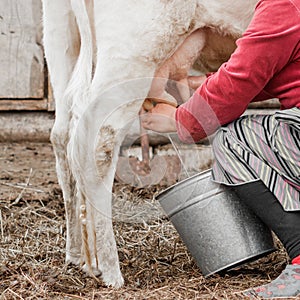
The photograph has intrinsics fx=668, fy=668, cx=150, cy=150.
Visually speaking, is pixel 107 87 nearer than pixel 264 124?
No

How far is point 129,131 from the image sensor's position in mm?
2475

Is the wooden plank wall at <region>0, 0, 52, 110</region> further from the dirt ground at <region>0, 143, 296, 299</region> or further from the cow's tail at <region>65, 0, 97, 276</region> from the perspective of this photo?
the cow's tail at <region>65, 0, 97, 276</region>

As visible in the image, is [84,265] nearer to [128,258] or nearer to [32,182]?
[128,258]

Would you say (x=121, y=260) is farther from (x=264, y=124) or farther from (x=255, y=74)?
(x=255, y=74)

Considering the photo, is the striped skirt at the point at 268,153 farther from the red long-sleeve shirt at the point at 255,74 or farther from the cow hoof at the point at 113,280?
the cow hoof at the point at 113,280

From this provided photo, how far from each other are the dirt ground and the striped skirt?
1.11ft

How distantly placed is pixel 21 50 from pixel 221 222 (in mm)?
2781

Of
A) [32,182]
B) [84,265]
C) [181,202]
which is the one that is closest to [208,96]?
[181,202]

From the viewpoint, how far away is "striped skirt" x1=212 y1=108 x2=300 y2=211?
1.95 metres

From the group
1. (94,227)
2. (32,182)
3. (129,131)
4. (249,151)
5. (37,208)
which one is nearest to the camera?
(249,151)

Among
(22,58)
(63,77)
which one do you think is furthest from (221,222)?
(22,58)

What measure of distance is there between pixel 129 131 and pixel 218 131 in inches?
18.8

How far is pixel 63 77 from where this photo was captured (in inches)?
100.0

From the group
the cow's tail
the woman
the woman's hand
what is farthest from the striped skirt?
the cow's tail
